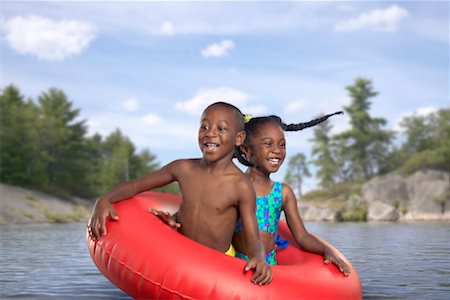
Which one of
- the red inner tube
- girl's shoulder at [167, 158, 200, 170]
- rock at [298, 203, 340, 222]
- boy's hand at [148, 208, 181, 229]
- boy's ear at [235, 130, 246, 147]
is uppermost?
boy's ear at [235, 130, 246, 147]

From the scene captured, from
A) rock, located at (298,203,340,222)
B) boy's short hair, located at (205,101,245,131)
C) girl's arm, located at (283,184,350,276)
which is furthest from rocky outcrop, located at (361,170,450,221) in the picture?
boy's short hair, located at (205,101,245,131)

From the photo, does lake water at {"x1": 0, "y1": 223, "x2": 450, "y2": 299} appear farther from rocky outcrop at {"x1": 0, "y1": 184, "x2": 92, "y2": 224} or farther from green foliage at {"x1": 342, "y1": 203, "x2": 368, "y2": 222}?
green foliage at {"x1": 342, "y1": 203, "x2": 368, "y2": 222}

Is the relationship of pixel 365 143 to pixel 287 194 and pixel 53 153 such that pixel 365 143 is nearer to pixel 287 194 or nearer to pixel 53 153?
pixel 53 153

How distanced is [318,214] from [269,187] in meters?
28.1

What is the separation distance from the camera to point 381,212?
29984 millimetres

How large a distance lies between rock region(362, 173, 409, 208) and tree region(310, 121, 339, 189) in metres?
9.65

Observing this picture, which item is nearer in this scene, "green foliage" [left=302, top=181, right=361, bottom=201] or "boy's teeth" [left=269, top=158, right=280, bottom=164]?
"boy's teeth" [left=269, top=158, right=280, bottom=164]

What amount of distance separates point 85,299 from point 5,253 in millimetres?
4399

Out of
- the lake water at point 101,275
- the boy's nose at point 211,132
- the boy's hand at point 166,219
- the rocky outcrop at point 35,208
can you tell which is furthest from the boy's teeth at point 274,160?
the rocky outcrop at point 35,208

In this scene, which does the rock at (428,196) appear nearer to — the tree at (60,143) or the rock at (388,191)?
the rock at (388,191)

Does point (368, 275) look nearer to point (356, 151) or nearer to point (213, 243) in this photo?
point (213, 243)

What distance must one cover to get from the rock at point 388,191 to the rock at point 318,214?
261 centimetres

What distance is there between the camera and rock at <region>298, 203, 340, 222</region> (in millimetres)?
31578

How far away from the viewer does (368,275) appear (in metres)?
6.36
